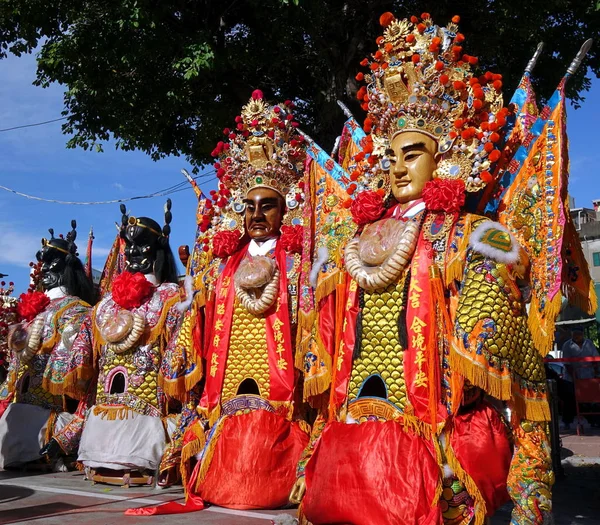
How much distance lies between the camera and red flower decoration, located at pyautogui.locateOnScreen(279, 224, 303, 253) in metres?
5.46

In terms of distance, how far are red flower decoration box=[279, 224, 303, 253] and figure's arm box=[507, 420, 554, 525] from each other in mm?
2283

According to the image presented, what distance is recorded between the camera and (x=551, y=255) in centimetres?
387

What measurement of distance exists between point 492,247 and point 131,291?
3785 millimetres

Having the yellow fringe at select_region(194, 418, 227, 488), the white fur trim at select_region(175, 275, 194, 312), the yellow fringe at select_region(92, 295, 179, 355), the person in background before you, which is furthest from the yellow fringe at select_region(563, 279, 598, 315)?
the person in background

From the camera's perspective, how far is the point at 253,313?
5.54 meters

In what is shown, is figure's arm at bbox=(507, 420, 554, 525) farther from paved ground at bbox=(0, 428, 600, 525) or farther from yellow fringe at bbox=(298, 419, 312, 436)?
yellow fringe at bbox=(298, 419, 312, 436)

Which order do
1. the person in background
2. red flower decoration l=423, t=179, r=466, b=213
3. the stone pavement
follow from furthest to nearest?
the person in background
the stone pavement
red flower decoration l=423, t=179, r=466, b=213

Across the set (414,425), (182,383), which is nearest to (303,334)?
(414,425)

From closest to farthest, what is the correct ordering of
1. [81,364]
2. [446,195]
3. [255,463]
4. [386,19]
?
[446,195] < [386,19] < [255,463] < [81,364]

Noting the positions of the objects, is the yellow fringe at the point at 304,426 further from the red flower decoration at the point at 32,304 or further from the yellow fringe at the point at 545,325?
the red flower decoration at the point at 32,304

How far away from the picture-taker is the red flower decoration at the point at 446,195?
13.1 feet

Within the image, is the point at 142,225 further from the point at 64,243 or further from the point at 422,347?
the point at 422,347

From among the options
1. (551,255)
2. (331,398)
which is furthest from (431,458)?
(551,255)

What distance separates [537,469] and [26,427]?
5.57 metres
